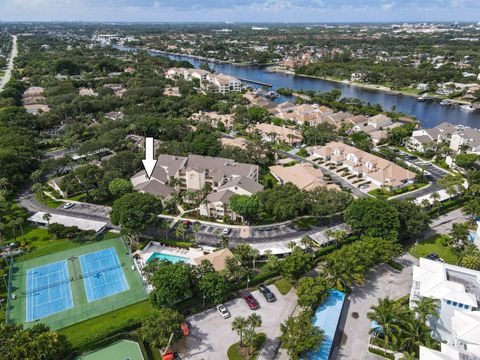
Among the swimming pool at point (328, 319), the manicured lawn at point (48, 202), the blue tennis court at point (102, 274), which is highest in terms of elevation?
the swimming pool at point (328, 319)

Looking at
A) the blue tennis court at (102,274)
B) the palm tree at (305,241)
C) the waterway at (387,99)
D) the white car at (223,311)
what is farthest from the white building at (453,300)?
the waterway at (387,99)

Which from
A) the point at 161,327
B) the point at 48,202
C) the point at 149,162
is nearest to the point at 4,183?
the point at 48,202

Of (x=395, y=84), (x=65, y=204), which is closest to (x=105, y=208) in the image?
(x=65, y=204)

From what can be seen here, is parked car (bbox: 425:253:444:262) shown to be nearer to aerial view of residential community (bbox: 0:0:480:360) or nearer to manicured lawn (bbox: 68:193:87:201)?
aerial view of residential community (bbox: 0:0:480:360)

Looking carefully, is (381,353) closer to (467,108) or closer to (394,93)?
(467,108)

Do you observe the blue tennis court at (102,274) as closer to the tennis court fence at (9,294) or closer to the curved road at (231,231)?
the curved road at (231,231)

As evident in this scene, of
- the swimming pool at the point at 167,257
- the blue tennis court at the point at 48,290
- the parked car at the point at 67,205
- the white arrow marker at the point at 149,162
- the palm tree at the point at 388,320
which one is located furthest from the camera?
the white arrow marker at the point at 149,162
